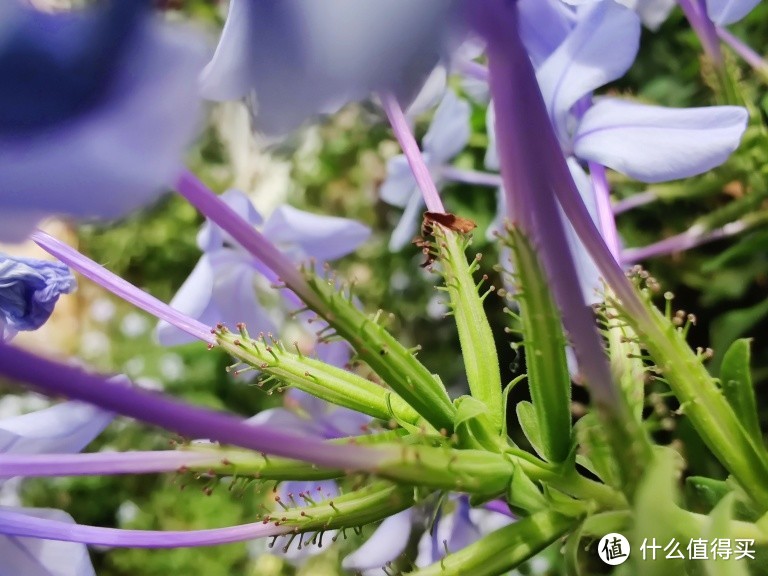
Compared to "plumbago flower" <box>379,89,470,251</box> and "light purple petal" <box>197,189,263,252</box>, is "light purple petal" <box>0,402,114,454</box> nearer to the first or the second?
"light purple petal" <box>197,189,263,252</box>

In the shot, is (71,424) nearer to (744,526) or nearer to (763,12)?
(744,526)

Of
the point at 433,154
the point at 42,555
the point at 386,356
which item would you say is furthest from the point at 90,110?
the point at 433,154

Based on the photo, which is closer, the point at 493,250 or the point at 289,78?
the point at 289,78

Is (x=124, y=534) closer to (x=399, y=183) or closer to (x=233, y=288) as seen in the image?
(x=233, y=288)

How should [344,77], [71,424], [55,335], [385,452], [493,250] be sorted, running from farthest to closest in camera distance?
[55,335] < [493,250] < [71,424] < [385,452] < [344,77]

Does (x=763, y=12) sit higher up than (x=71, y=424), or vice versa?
(x=763, y=12)

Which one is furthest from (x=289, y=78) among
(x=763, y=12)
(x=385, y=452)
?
(x=763, y=12)

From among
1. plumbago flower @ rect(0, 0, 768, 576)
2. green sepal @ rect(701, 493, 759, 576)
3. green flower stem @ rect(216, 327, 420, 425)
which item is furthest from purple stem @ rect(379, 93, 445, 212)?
green sepal @ rect(701, 493, 759, 576)
